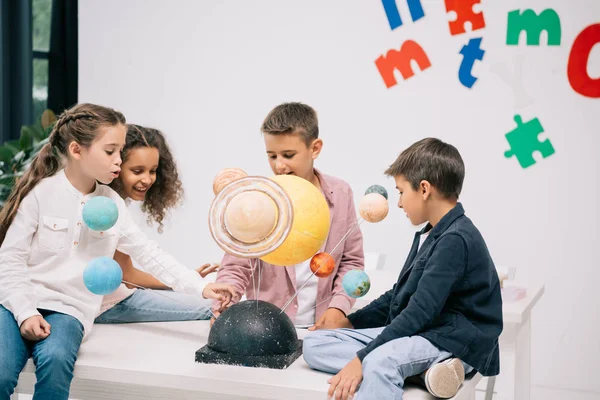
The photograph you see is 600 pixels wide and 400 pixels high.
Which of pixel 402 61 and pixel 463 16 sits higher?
pixel 463 16

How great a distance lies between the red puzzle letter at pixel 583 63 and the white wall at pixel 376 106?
0.13ft

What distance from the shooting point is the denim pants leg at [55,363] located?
5.99 ft

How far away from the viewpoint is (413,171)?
190cm

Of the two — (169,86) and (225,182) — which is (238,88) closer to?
(169,86)

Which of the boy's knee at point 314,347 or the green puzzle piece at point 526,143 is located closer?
the boy's knee at point 314,347

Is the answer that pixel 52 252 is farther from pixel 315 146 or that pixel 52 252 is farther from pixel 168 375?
pixel 315 146

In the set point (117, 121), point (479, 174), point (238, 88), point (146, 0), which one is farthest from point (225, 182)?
point (146, 0)

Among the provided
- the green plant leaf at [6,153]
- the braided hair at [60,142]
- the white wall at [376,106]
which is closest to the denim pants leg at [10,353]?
the braided hair at [60,142]

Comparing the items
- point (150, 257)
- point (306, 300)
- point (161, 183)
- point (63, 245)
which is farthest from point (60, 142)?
point (306, 300)

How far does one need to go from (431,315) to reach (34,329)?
3.20 feet

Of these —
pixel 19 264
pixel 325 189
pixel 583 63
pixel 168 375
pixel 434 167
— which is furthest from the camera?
pixel 583 63

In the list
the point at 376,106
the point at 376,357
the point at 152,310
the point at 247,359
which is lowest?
the point at 152,310

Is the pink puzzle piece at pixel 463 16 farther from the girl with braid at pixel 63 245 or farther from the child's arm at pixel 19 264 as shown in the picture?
the child's arm at pixel 19 264

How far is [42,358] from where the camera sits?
1853mm
